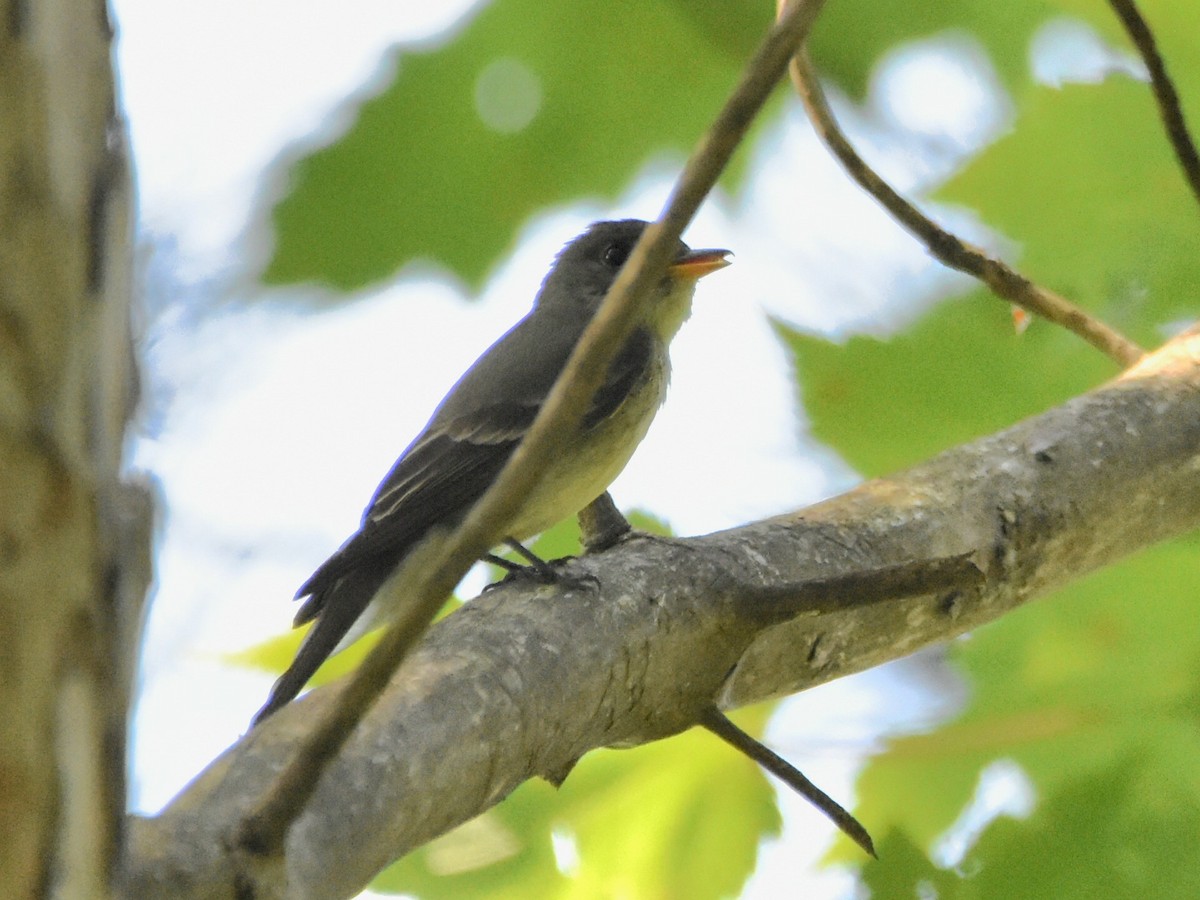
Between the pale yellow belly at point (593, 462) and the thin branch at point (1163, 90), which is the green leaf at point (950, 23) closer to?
the thin branch at point (1163, 90)

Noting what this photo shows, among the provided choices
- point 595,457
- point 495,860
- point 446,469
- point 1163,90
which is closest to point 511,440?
point 446,469

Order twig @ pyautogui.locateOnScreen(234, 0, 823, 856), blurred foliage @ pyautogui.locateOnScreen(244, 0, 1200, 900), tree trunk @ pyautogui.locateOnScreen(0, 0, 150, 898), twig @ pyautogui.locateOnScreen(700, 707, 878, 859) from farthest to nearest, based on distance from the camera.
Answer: blurred foliage @ pyautogui.locateOnScreen(244, 0, 1200, 900) → twig @ pyautogui.locateOnScreen(700, 707, 878, 859) → twig @ pyautogui.locateOnScreen(234, 0, 823, 856) → tree trunk @ pyautogui.locateOnScreen(0, 0, 150, 898)

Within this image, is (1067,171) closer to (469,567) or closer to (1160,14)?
(1160,14)

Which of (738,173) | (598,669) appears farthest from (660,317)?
(598,669)

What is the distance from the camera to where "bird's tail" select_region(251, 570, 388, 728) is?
2393 mm

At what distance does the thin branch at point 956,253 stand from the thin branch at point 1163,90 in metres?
0.32

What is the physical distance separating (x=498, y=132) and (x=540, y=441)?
1.19 m

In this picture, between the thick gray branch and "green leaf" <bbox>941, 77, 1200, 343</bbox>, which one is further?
"green leaf" <bbox>941, 77, 1200, 343</bbox>

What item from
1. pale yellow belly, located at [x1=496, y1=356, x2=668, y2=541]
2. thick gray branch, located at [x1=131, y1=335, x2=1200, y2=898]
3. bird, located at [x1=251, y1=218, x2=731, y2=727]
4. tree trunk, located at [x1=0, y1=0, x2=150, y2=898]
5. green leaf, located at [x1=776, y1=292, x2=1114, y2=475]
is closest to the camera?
tree trunk, located at [x1=0, y1=0, x2=150, y2=898]

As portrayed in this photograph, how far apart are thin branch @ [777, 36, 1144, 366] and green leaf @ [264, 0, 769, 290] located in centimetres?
22

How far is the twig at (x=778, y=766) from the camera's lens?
6.31 ft

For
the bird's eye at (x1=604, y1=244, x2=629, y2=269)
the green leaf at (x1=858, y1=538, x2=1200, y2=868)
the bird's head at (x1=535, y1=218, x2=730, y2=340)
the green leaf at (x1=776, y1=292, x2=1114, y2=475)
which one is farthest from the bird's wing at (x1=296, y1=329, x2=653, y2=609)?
the green leaf at (x1=858, y1=538, x2=1200, y2=868)

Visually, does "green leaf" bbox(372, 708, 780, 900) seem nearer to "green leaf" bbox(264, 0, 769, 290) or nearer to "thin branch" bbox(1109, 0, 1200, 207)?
"green leaf" bbox(264, 0, 769, 290)

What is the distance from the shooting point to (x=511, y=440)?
339 centimetres
